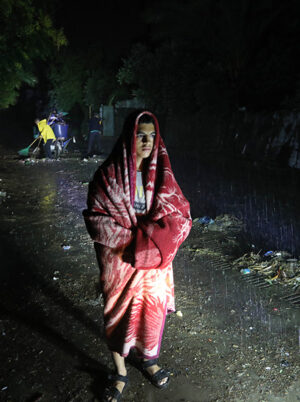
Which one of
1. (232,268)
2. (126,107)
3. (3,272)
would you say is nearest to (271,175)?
(232,268)

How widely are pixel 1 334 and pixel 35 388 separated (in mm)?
763

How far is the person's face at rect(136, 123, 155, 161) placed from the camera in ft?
6.98

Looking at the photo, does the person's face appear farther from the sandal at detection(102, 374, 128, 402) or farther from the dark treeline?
the dark treeline

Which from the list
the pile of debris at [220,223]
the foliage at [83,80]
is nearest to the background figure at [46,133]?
the pile of debris at [220,223]

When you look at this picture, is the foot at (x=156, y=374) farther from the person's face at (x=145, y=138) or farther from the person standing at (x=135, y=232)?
the person's face at (x=145, y=138)

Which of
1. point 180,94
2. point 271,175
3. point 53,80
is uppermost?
point 53,80

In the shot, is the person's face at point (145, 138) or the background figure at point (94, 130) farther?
the background figure at point (94, 130)

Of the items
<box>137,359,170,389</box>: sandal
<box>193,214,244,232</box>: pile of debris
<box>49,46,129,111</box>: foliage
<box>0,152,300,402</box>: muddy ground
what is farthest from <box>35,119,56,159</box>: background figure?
<box>137,359,170,389</box>: sandal

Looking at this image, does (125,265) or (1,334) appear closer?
(125,265)

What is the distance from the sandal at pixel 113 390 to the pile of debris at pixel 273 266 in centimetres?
228

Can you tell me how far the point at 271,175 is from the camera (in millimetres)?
10125

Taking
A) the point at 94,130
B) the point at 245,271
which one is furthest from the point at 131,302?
the point at 94,130

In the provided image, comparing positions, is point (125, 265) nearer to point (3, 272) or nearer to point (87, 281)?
point (87, 281)

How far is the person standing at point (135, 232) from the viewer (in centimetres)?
204
